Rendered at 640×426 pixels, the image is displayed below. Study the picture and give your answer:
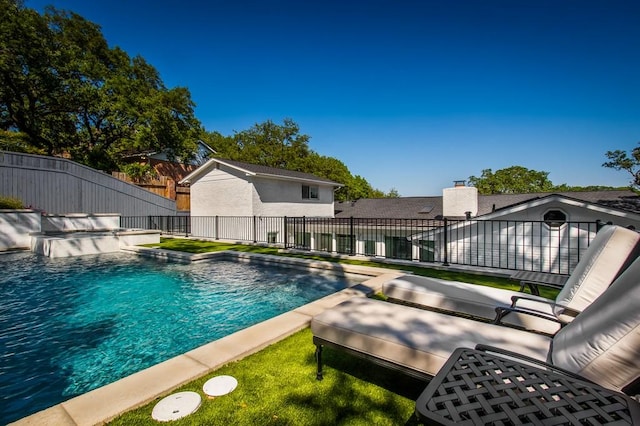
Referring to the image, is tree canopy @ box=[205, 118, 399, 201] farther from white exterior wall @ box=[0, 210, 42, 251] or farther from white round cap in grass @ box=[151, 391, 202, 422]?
white round cap in grass @ box=[151, 391, 202, 422]

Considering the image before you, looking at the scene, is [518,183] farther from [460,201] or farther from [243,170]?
[243,170]

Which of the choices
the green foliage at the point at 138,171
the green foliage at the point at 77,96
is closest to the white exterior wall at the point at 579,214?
the green foliage at the point at 138,171

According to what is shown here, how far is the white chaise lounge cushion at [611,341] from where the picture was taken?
135 cm

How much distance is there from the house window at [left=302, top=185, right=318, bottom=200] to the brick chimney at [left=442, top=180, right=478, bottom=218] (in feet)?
31.9

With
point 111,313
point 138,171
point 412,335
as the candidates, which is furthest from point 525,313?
point 138,171

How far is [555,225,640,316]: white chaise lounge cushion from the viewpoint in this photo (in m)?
2.36

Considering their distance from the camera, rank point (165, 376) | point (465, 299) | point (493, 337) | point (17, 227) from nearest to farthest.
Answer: point (493, 337) → point (165, 376) → point (465, 299) → point (17, 227)

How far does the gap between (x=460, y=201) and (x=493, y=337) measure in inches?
611

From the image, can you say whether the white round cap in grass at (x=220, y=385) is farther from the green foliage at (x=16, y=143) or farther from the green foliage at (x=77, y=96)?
the green foliage at (x=16, y=143)

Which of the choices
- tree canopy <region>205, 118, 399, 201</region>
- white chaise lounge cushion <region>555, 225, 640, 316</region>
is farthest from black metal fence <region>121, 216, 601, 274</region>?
tree canopy <region>205, 118, 399, 201</region>

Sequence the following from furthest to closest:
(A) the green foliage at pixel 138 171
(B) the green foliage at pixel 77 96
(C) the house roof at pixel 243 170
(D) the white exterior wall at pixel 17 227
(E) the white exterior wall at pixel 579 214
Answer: (A) the green foliage at pixel 138 171, (B) the green foliage at pixel 77 96, (C) the house roof at pixel 243 170, (D) the white exterior wall at pixel 17 227, (E) the white exterior wall at pixel 579 214

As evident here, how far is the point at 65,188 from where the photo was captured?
1661 centimetres

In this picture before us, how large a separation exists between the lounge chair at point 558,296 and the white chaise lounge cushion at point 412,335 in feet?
2.25

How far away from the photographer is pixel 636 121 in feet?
68.7
